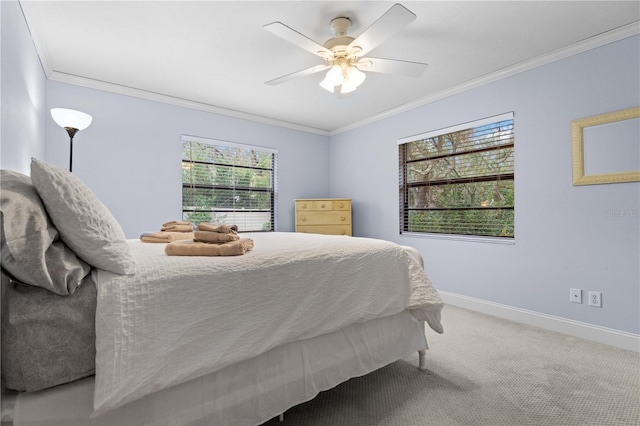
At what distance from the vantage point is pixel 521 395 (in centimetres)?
173

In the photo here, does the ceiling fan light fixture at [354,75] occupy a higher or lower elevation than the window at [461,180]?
higher

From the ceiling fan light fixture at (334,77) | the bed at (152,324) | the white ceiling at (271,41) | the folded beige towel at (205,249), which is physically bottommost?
the bed at (152,324)

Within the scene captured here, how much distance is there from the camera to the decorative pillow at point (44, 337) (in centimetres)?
89

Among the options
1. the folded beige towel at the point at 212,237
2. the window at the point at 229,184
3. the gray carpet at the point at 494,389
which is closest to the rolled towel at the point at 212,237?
the folded beige towel at the point at 212,237

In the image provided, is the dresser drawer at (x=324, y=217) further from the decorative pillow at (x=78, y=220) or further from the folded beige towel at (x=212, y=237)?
the decorative pillow at (x=78, y=220)

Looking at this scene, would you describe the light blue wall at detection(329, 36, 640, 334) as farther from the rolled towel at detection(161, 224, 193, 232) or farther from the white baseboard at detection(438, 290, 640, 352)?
the rolled towel at detection(161, 224, 193, 232)

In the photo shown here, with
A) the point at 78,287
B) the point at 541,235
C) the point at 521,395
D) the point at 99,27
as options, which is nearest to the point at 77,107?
the point at 99,27

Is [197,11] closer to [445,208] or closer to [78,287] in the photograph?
[78,287]

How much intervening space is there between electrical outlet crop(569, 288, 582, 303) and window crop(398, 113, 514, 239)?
698 millimetres

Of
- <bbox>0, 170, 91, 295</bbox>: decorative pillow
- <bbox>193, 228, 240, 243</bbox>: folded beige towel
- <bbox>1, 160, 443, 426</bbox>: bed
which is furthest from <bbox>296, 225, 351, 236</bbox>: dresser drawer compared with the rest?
<bbox>0, 170, 91, 295</bbox>: decorative pillow

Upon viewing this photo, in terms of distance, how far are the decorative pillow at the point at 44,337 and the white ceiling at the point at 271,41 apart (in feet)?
6.56

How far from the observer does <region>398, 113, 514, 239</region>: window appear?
322 cm

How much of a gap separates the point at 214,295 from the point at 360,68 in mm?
2063

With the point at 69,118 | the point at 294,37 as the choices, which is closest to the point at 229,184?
the point at 69,118
